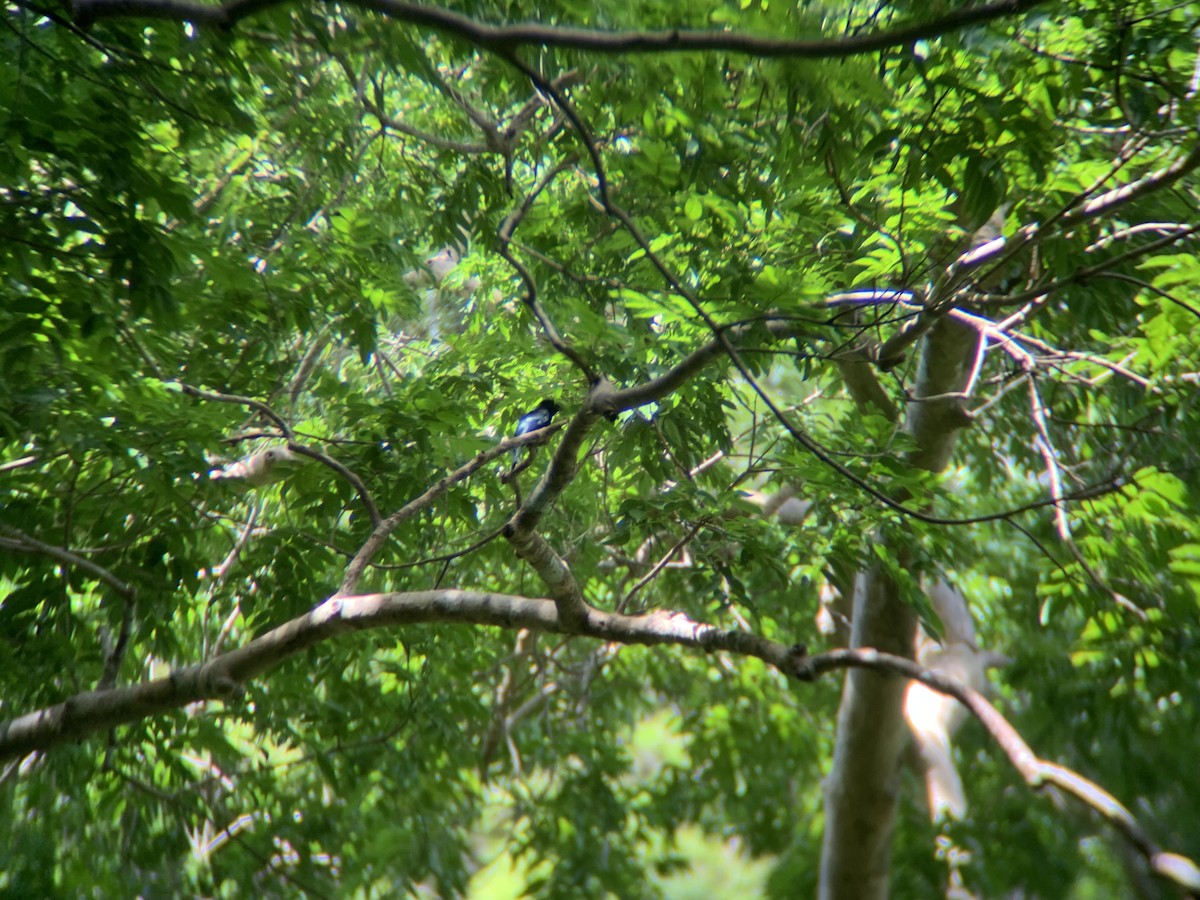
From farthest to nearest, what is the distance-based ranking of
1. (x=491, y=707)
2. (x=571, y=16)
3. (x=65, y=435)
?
1. (x=491, y=707)
2. (x=65, y=435)
3. (x=571, y=16)

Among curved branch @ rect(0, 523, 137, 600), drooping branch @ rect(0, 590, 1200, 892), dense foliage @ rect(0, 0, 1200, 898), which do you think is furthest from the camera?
curved branch @ rect(0, 523, 137, 600)

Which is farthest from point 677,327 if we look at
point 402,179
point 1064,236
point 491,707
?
point 491,707

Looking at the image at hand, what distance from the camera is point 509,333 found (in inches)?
141

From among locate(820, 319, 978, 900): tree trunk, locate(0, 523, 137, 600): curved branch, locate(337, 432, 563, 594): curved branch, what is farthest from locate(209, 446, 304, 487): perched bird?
locate(820, 319, 978, 900): tree trunk

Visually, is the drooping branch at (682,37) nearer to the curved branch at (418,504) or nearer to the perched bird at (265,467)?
the curved branch at (418,504)

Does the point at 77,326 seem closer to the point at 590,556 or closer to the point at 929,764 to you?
the point at 590,556

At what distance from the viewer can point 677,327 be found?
2.63m

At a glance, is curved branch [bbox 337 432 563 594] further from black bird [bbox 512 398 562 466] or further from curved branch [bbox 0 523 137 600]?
curved branch [bbox 0 523 137 600]

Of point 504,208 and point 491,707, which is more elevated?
point 504,208

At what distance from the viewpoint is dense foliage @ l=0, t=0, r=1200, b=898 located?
2209mm

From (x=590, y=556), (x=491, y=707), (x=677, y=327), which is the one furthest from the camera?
(x=491, y=707)

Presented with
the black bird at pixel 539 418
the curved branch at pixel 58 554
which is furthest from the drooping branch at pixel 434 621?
the black bird at pixel 539 418

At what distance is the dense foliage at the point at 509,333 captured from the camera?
2.21 meters

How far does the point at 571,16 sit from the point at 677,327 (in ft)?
2.89
